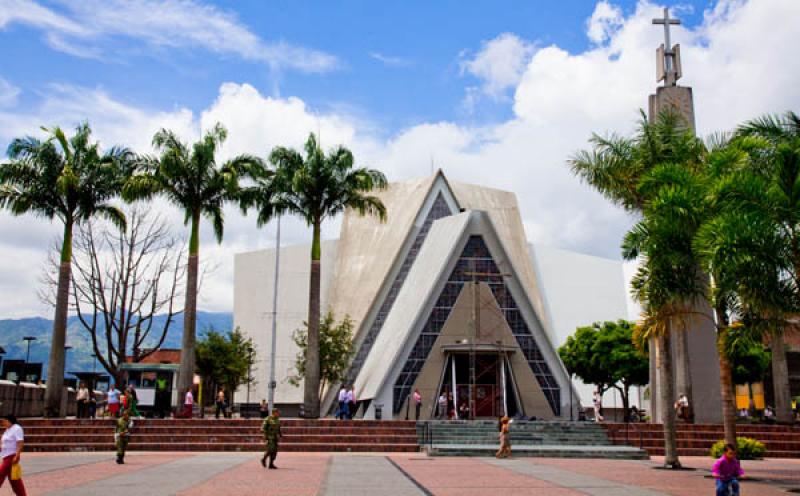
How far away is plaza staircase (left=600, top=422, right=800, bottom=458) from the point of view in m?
27.4

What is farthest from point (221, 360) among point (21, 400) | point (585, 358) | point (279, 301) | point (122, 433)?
point (122, 433)

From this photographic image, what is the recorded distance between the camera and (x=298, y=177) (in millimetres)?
33094

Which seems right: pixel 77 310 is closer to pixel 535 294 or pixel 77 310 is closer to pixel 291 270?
pixel 291 270

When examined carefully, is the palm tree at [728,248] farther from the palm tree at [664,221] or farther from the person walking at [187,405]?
the person walking at [187,405]

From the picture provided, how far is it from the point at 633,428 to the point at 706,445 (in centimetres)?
250

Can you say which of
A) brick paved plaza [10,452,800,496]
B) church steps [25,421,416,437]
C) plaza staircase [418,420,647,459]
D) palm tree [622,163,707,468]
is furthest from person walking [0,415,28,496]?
church steps [25,421,416,437]

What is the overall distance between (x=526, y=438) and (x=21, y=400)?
2361cm

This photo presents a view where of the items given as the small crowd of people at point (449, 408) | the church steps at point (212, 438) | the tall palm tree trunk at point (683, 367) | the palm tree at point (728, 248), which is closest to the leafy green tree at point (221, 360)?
the small crowd of people at point (449, 408)

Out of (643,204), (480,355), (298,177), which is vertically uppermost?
(298,177)

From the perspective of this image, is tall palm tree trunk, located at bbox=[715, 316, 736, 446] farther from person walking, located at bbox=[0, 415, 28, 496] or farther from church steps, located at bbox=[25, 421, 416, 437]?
person walking, located at bbox=[0, 415, 28, 496]

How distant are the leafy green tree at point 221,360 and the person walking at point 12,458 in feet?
123

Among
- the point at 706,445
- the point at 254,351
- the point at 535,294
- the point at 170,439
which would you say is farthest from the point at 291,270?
the point at 706,445

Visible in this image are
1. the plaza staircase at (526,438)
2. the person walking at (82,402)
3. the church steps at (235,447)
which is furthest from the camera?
the person walking at (82,402)

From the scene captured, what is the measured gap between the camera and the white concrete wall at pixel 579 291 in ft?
202
